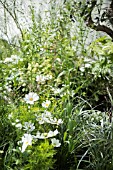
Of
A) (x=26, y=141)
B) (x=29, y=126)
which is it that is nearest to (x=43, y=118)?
(x=29, y=126)

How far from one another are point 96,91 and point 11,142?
1071mm

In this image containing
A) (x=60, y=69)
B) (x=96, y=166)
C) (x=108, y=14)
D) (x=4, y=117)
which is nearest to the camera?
(x=96, y=166)

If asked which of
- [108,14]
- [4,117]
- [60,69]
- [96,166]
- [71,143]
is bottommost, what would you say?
[96,166]

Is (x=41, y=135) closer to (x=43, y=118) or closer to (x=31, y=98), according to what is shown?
(x=43, y=118)

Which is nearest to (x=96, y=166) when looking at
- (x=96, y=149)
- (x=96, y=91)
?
(x=96, y=149)

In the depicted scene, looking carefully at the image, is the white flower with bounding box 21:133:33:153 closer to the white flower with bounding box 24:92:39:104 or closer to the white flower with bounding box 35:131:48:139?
the white flower with bounding box 35:131:48:139

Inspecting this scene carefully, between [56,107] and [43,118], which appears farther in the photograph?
[56,107]

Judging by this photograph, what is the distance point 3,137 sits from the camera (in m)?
2.31

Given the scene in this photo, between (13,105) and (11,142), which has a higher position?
(13,105)

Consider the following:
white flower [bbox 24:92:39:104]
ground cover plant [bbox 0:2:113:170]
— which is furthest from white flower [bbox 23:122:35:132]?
white flower [bbox 24:92:39:104]

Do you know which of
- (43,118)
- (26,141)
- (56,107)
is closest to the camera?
(26,141)

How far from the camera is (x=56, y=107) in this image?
2.48m

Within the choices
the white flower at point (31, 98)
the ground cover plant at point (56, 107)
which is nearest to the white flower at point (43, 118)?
the ground cover plant at point (56, 107)

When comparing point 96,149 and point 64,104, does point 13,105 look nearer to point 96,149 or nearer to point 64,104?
point 64,104
